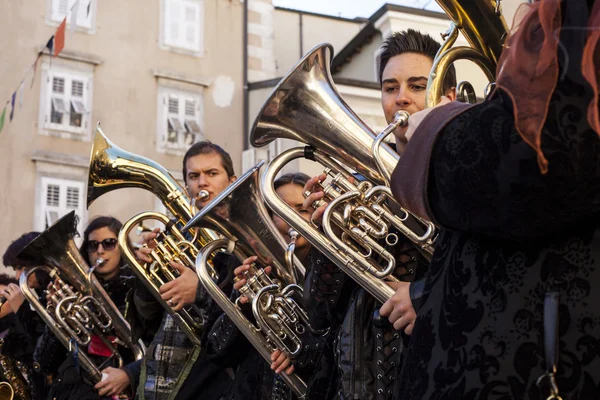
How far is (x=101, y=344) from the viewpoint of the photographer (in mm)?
6180

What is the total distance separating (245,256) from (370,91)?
47.5 feet

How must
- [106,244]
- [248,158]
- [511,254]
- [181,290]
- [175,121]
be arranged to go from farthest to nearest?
1. [248,158]
2. [175,121]
3. [106,244]
4. [181,290]
5. [511,254]

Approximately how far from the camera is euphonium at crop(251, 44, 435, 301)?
294 cm

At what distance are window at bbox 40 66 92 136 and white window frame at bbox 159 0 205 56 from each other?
7.33ft

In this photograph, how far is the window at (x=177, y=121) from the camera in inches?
769

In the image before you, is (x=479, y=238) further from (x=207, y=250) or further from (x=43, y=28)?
(x=43, y=28)

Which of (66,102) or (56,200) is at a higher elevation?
(66,102)

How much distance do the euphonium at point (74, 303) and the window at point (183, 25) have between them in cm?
1417

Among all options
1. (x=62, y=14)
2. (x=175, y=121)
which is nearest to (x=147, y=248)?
(x=175, y=121)

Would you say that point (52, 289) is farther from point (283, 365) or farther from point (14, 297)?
point (283, 365)

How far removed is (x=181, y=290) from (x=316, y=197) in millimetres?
1860

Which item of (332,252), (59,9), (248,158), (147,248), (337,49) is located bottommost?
(248,158)

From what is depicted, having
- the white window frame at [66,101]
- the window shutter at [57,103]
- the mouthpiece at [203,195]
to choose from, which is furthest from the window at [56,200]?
the mouthpiece at [203,195]

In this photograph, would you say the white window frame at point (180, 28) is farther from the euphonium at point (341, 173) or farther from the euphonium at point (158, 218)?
the euphonium at point (341, 173)
